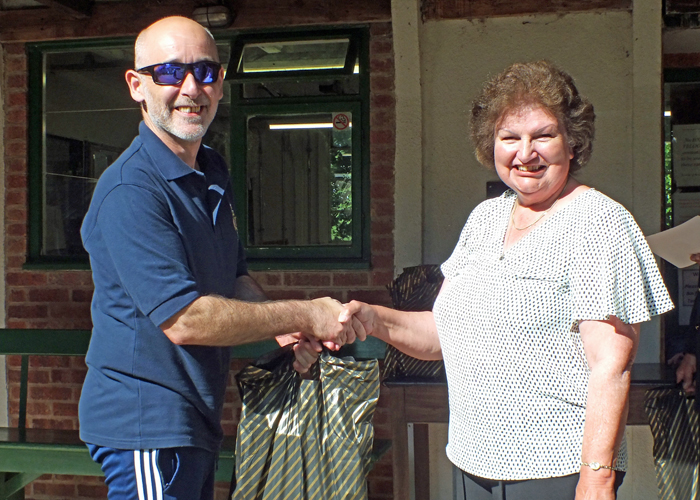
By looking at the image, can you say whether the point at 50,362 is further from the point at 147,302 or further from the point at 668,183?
the point at 668,183

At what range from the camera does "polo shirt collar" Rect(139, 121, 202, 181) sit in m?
2.27

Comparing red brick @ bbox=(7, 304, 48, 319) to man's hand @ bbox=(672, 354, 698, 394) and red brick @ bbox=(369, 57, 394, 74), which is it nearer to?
red brick @ bbox=(369, 57, 394, 74)

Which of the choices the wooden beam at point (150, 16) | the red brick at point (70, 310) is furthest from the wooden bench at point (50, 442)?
the wooden beam at point (150, 16)

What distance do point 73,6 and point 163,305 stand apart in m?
3.45

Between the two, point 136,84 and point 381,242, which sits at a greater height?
point 136,84

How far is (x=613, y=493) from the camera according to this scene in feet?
6.22

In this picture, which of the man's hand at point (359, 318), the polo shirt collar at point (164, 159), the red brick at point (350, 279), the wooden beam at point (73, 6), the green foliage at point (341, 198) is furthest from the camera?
the green foliage at point (341, 198)

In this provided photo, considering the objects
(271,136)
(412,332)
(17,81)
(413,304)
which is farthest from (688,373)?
(17,81)

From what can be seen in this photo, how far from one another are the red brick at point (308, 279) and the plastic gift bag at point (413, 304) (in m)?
0.93

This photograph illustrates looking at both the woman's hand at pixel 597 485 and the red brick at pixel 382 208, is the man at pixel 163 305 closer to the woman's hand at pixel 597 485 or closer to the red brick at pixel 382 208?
the woman's hand at pixel 597 485

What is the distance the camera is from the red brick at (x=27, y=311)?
510 cm

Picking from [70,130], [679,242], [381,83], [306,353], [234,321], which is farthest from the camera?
[70,130]

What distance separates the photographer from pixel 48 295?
5098 millimetres

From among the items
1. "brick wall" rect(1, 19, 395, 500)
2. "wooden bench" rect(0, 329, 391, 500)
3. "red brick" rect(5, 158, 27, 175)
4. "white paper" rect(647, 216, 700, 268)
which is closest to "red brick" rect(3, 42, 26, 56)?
"brick wall" rect(1, 19, 395, 500)
